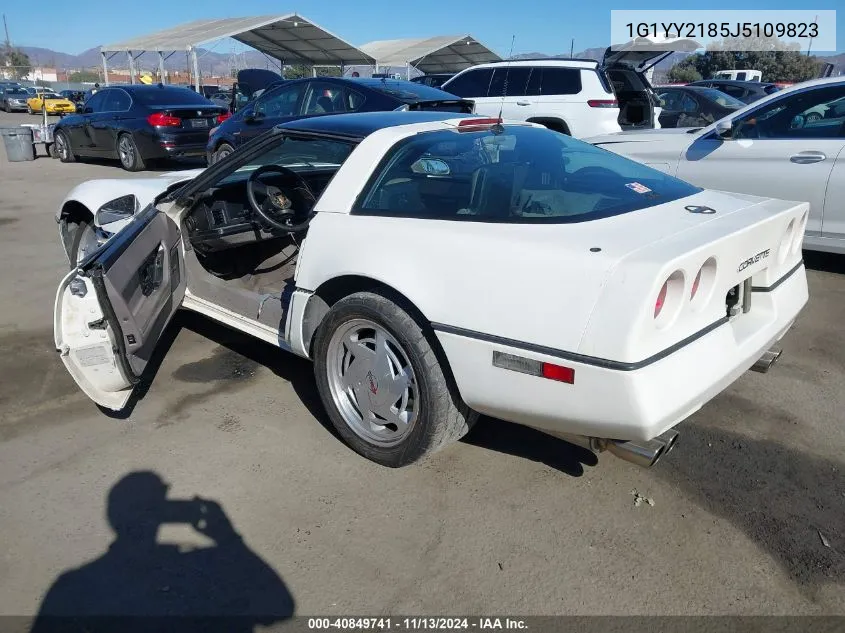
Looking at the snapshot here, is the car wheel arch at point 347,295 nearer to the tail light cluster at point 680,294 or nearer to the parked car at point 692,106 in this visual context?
the tail light cluster at point 680,294

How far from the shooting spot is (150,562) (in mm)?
2471

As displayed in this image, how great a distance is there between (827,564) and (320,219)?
7.91 feet

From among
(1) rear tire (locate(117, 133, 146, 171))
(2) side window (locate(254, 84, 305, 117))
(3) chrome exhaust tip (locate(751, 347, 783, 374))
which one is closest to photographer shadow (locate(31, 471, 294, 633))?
(3) chrome exhaust tip (locate(751, 347, 783, 374))

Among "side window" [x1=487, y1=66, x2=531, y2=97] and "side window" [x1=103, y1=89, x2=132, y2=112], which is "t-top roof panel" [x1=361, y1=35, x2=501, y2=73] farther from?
"side window" [x1=487, y1=66, x2=531, y2=97]

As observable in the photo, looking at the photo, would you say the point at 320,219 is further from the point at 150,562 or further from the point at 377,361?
the point at 150,562

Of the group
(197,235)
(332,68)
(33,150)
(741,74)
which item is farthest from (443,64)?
(197,235)

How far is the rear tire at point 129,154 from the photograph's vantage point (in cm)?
1225

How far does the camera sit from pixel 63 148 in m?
14.2

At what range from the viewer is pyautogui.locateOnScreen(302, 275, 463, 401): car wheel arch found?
270 cm

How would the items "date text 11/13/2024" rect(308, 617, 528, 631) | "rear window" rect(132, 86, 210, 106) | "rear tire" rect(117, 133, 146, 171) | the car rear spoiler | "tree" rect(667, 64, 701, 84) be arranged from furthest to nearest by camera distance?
"tree" rect(667, 64, 701, 84)
"rear window" rect(132, 86, 210, 106)
"rear tire" rect(117, 133, 146, 171)
the car rear spoiler
"date text 11/13/2024" rect(308, 617, 528, 631)

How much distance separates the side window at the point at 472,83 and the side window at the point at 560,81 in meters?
0.94

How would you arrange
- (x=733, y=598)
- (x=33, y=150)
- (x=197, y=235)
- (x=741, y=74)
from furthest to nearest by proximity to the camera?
(x=741, y=74)
(x=33, y=150)
(x=197, y=235)
(x=733, y=598)

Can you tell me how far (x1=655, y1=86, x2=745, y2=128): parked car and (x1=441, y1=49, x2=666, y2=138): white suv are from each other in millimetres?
1497

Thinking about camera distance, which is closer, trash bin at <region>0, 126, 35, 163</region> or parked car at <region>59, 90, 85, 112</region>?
parked car at <region>59, 90, 85, 112</region>
